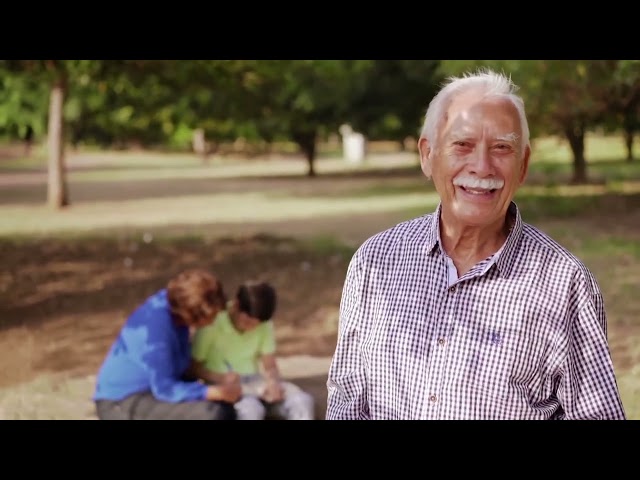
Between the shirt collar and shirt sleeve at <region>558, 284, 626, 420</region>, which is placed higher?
the shirt collar

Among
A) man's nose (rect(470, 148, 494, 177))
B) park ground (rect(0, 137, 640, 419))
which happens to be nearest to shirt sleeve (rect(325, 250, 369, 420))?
man's nose (rect(470, 148, 494, 177))

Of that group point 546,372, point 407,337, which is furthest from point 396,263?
point 546,372

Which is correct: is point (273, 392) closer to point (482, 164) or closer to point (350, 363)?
point (350, 363)

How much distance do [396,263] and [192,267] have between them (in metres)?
6.15

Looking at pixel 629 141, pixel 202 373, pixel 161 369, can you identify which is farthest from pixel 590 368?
pixel 629 141

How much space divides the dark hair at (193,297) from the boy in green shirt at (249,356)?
0.12 metres

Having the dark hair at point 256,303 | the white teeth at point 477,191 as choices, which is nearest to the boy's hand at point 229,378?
the dark hair at point 256,303

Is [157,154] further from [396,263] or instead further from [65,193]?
[396,263]

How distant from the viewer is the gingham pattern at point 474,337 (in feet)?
3.95

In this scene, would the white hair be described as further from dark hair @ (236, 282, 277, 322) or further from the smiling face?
dark hair @ (236, 282, 277, 322)

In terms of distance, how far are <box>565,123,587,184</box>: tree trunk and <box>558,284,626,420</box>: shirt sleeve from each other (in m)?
6.71

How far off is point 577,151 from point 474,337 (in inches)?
276

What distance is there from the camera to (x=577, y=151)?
309 inches

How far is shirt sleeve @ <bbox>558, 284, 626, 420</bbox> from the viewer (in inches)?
47.2
